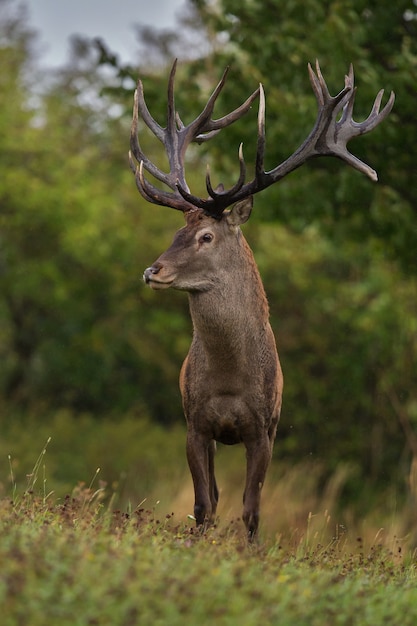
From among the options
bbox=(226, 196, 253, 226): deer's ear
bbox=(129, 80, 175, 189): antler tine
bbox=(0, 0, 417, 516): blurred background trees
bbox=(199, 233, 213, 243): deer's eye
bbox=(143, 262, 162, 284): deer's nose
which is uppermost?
bbox=(129, 80, 175, 189): antler tine

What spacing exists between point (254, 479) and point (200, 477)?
369 millimetres

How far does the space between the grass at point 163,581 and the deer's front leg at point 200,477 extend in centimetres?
88

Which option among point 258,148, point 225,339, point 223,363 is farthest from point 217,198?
point 223,363

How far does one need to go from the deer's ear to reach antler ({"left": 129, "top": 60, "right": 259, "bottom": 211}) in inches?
10.7

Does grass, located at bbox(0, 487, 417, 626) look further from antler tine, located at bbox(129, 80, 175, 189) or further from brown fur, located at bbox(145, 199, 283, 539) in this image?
antler tine, located at bbox(129, 80, 175, 189)

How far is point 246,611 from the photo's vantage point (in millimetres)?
5477

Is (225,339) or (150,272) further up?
(150,272)

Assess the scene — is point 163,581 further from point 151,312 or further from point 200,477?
point 151,312

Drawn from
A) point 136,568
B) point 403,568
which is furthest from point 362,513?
point 136,568

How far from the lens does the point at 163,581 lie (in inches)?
218

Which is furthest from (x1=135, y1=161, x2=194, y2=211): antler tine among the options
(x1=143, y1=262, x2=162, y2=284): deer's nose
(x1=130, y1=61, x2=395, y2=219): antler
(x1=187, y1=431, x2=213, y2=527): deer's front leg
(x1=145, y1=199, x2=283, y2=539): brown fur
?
(x1=187, y1=431, x2=213, y2=527): deer's front leg

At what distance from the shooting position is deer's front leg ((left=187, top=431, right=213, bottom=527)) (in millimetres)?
8539

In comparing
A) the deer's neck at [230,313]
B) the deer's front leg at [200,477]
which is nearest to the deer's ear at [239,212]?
the deer's neck at [230,313]

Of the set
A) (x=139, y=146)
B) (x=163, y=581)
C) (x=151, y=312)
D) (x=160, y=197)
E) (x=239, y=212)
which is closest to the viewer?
(x=163, y=581)
